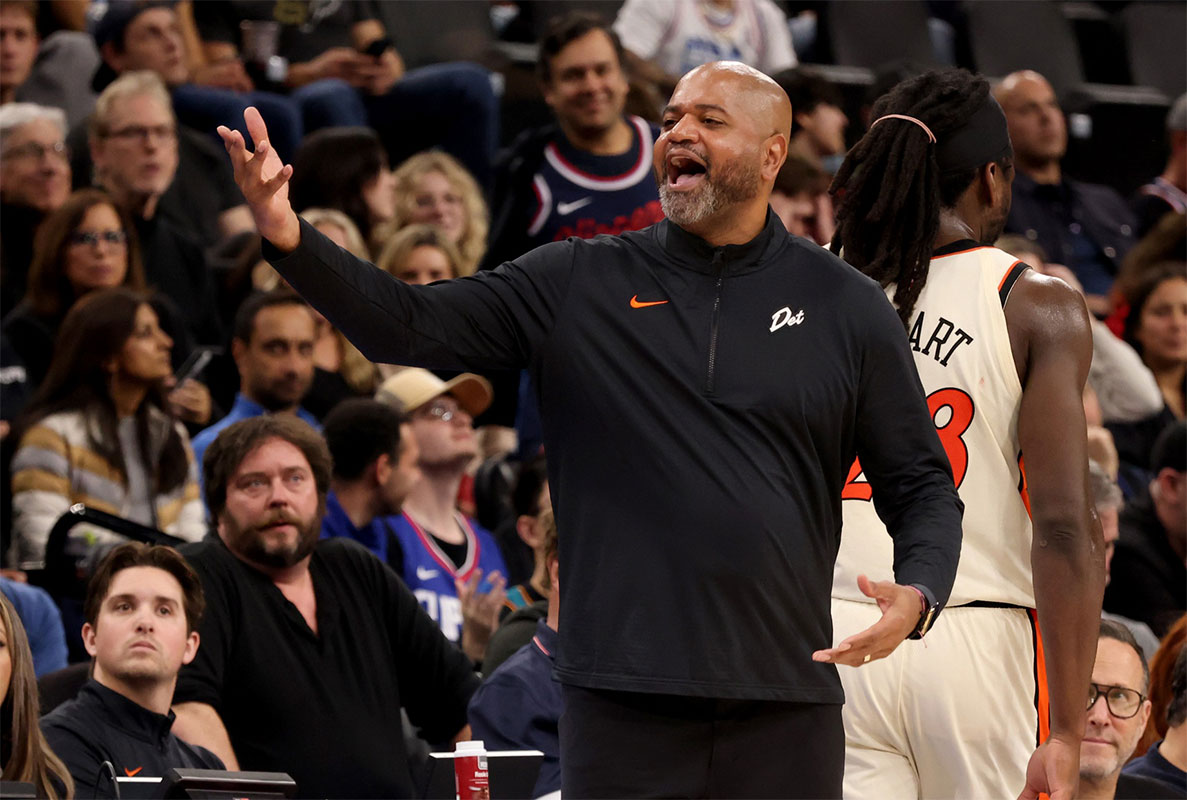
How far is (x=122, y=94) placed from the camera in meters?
7.67

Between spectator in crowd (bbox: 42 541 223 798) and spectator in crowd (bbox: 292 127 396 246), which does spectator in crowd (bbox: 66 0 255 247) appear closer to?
spectator in crowd (bbox: 292 127 396 246)

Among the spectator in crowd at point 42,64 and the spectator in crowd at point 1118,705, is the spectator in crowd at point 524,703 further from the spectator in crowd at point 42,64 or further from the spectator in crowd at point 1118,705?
the spectator in crowd at point 42,64

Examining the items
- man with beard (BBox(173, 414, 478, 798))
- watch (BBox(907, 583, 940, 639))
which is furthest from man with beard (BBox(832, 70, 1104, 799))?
man with beard (BBox(173, 414, 478, 798))

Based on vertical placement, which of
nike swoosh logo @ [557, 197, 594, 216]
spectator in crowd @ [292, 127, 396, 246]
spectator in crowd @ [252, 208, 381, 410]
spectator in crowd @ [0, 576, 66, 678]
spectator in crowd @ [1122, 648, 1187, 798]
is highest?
spectator in crowd @ [292, 127, 396, 246]

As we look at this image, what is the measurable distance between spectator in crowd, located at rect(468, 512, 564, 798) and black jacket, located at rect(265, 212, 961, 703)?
2.02 metres

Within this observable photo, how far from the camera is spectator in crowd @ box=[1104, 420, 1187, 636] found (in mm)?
6598

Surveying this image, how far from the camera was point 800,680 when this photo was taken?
2.64 meters

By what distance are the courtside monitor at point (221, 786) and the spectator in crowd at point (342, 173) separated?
509cm

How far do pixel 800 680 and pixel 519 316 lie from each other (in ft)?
2.33

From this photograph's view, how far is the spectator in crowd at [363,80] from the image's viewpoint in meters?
9.05

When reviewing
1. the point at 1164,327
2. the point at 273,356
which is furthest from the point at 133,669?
the point at 1164,327

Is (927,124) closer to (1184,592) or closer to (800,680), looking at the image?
(800,680)

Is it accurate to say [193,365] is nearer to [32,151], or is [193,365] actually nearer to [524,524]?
[32,151]

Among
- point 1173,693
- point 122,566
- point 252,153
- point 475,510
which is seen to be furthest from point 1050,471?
point 475,510
